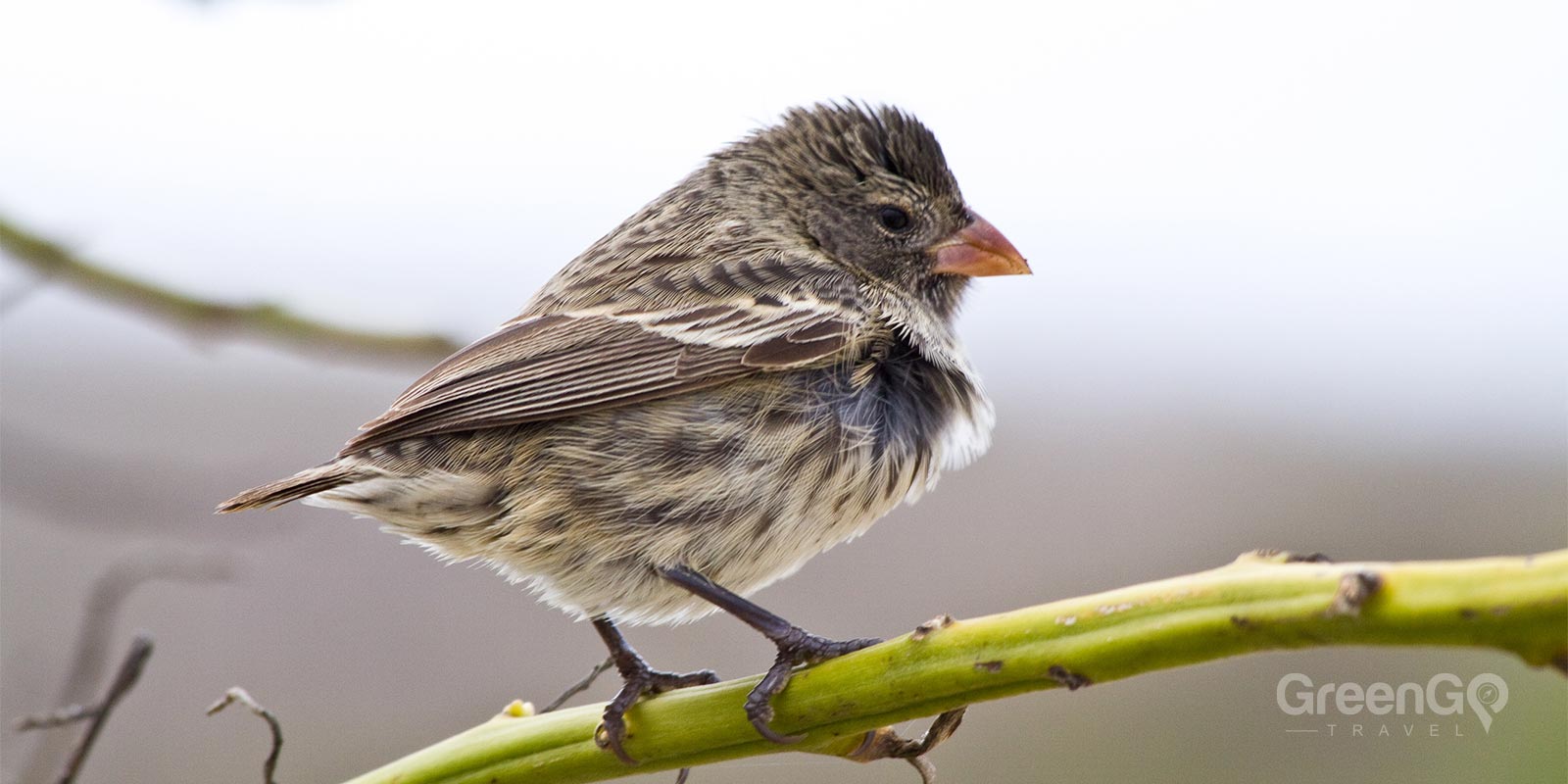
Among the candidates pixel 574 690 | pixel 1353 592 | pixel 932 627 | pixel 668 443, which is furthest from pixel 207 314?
pixel 1353 592

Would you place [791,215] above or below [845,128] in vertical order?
below

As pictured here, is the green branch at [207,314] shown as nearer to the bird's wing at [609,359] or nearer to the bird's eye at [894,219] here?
the bird's wing at [609,359]

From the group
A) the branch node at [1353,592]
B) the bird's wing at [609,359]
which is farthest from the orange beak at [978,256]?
the branch node at [1353,592]

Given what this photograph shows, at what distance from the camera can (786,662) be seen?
2.58 metres

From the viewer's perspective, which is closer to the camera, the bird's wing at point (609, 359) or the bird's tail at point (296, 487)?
the bird's tail at point (296, 487)

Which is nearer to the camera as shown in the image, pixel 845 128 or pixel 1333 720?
pixel 845 128

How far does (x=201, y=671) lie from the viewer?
17.7 ft

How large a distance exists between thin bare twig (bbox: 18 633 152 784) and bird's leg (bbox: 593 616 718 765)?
0.74 m

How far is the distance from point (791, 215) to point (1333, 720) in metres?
2.41

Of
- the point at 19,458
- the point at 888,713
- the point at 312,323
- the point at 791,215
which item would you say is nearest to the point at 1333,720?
the point at 791,215

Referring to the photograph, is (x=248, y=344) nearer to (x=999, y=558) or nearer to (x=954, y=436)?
(x=954, y=436)

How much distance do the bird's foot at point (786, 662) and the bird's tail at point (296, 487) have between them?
3.56 ft

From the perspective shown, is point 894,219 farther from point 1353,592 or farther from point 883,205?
point 1353,592

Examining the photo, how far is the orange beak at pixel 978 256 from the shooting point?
149 inches
